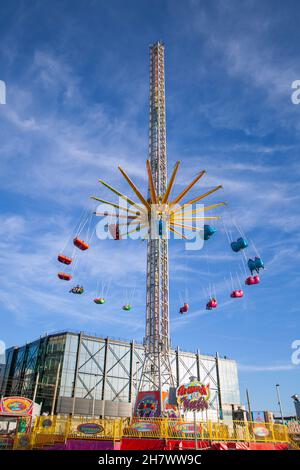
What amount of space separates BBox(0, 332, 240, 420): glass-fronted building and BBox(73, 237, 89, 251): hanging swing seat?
83.1ft

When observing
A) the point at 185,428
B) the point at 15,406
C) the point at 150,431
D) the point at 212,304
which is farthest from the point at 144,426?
the point at 15,406

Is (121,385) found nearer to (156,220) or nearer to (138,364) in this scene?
(138,364)

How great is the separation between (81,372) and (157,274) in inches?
1162

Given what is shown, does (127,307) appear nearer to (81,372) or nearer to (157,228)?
(157,228)

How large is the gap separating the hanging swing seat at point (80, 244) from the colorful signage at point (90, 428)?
45.6 feet

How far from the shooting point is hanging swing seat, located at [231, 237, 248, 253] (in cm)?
2792

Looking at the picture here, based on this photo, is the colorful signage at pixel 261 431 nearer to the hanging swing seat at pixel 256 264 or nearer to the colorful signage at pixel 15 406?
the hanging swing seat at pixel 256 264

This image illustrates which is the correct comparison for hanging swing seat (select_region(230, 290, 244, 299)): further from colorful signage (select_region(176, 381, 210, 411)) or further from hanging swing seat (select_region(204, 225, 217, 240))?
colorful signage (select_region(176, 381, 210, 411))

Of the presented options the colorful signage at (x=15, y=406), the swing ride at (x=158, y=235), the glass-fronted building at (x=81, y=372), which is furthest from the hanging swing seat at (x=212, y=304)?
the glass-fronted building at (x=81, y=372)

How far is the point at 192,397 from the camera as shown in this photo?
2150 centimetres

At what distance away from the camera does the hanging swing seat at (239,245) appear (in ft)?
91.6

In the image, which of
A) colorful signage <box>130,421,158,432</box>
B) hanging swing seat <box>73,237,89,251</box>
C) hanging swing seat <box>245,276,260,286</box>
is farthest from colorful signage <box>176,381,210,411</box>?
hanging swing seat <box>73,237,89,251</box>

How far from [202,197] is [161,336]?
39.9ft
